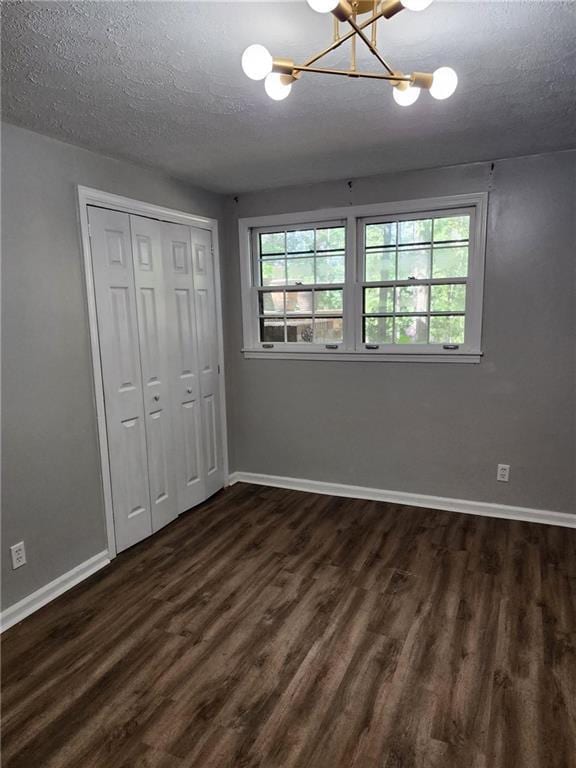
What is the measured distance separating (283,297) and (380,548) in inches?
85.2

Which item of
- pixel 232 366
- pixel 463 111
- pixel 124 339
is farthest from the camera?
pixel 232 366

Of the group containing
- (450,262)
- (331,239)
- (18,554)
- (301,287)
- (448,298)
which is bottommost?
(18,554)

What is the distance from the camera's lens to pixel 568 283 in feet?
9.89

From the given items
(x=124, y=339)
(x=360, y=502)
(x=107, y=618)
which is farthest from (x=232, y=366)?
(x=107, y=618)

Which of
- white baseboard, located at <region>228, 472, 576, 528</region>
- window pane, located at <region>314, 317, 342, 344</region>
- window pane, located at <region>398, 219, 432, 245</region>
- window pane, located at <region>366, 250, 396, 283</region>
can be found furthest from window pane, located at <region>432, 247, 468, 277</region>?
white baseboard, located at <region>228, 472, 576, 528</region>

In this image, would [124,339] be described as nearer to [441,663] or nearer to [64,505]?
[64,505]

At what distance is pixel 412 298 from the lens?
3.48 meters

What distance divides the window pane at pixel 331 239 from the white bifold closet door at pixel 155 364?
914mm

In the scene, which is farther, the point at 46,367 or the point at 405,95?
the point at 46,367

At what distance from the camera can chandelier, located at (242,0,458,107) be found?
117 centimetres

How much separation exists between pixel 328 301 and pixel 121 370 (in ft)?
5.72

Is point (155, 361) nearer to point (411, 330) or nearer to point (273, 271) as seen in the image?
point (273, 271)

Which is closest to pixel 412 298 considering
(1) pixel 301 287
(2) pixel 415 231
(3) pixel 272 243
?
(2) pixel 415 231

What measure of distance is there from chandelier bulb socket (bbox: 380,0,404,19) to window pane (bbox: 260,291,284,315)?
8.91 ft
